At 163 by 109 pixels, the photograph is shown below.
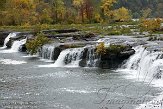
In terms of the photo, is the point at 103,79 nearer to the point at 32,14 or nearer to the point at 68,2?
the point at 32,14

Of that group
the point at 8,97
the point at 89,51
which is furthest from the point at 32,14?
the point at 8,97

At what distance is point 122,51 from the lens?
131 feet

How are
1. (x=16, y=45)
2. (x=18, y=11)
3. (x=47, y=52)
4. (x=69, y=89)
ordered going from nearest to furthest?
(x=69, y=89)
(x=47, y=52)
(x=16, y=45)
(x=18, y=11)

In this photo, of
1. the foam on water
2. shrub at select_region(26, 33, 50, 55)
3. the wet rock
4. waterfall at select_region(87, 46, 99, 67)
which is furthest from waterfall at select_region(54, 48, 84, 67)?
the wet rock

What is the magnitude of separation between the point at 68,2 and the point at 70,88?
326ft

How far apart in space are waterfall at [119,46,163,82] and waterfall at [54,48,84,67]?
5.51m

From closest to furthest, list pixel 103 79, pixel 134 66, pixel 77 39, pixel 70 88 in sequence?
pixel 70 88, pixel 103 79, pixel 134 66, pixel 77 39

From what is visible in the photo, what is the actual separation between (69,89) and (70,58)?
12852 millimetres

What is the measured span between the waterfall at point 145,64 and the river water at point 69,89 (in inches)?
58.9

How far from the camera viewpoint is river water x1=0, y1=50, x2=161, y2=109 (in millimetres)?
26028

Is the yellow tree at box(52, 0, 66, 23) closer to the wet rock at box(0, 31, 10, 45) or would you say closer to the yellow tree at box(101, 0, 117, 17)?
the yellow tree at box(101, 0, 117, 17)

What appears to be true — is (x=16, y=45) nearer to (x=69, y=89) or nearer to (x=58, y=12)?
(x=69, y=89)

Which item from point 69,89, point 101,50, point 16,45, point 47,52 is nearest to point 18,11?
point 16,45

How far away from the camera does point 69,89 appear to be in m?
30.1
